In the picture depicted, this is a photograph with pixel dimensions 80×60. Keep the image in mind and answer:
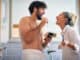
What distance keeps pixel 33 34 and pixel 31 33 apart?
0.07 feet

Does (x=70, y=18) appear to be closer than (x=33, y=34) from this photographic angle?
No

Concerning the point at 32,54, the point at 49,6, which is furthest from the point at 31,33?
the point at 49,6

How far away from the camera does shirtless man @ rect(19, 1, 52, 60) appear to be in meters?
1.47

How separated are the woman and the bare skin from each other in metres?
0.21

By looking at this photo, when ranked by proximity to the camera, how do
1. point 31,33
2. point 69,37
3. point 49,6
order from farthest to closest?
point 49,6, point 69,37, point 31,33

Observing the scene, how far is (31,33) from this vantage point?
146cm

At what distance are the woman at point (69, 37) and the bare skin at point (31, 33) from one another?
21cm

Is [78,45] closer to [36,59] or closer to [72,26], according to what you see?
[72,26]

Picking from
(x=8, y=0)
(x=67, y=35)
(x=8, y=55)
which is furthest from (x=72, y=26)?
(x=8, y=0)

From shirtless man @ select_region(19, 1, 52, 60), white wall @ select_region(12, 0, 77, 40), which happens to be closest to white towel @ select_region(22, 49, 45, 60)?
shirtless man @ select_region(19, 1, 52, 60)

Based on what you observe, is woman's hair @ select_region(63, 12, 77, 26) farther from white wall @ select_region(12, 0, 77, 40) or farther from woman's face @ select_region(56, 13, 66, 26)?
white wall @ select_region(12, 0, 77, 40)

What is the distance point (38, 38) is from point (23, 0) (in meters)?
1.18

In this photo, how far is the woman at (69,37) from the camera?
1.56 metres

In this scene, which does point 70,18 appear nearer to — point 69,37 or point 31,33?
point 69,37
